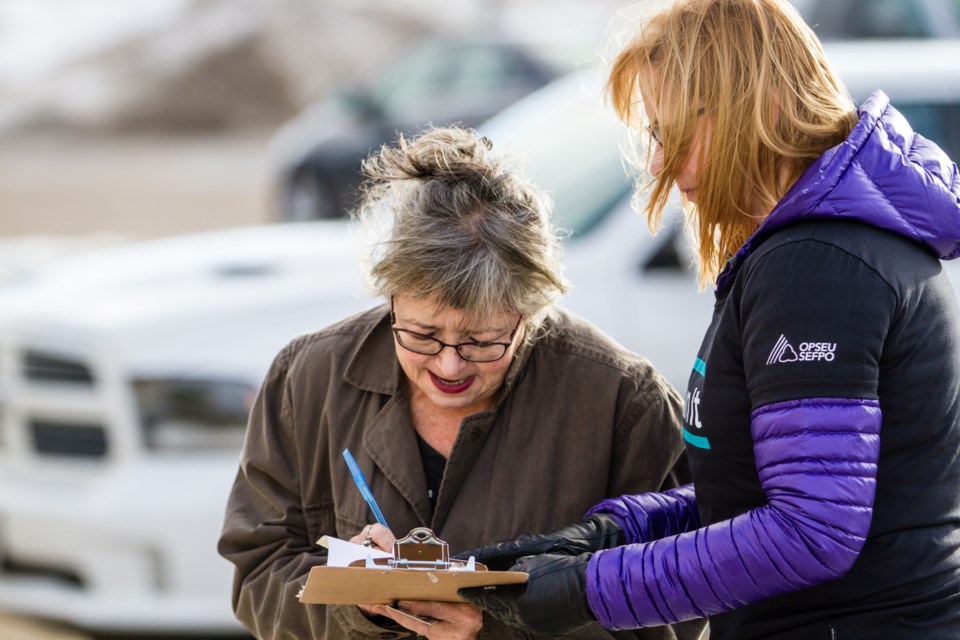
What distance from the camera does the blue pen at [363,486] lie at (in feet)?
8.03

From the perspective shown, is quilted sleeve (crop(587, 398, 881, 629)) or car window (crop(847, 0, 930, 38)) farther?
car window (crop(847, 0, 930, 38))

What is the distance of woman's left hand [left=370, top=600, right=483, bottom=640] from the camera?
2.31 m

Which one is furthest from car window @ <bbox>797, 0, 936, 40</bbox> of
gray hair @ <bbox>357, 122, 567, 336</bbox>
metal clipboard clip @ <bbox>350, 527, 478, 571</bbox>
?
metal clipboard clip @ <bbox>350, 527, 478, 571</bbox>

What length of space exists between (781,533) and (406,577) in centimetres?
61

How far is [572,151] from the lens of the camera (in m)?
5.16

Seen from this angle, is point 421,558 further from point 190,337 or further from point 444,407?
point 190,337

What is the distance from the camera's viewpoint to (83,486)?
4398 mm

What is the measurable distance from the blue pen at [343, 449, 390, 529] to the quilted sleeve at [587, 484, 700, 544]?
0.38 metres

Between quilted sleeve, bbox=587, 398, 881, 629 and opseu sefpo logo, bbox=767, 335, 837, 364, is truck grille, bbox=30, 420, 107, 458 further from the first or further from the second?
opseu sefpo logo, bbox=767, 335, 837, 364

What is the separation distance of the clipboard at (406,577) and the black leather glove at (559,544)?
0.04 m

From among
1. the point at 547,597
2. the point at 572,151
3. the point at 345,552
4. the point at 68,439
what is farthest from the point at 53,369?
the point at 547,597

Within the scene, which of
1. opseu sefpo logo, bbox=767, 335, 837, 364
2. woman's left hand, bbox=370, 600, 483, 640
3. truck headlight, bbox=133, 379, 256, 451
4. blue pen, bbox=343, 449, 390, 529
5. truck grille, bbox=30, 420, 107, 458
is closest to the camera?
opseu sefpo logo, bbox=767, 335, 837, 364

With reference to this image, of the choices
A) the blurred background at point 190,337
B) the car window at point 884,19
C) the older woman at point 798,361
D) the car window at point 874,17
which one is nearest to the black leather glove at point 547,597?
the older woman at point 798,361

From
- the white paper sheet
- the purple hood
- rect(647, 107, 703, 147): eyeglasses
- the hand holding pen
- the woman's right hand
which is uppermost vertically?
rect(647, 107, 703, 147): eyeglasses
